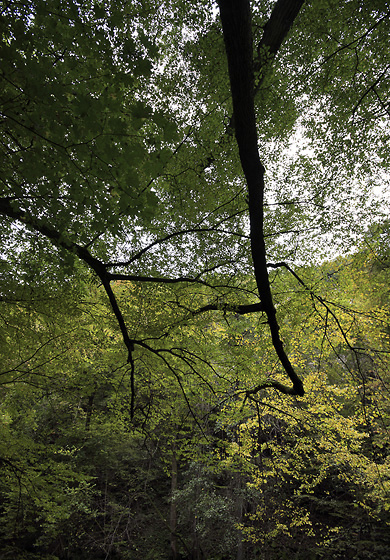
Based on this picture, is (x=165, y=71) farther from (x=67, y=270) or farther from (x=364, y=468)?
(x=364, y=468)

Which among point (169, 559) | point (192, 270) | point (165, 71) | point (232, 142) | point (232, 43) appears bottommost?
point (169, 559)

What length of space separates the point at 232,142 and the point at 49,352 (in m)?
3.98

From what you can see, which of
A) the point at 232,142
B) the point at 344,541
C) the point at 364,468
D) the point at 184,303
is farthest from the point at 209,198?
the point at 344,541

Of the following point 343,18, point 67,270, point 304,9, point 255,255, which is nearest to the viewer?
point 67,270

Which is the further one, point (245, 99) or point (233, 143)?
point (233, 143)

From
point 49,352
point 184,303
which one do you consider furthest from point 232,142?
point 49,352

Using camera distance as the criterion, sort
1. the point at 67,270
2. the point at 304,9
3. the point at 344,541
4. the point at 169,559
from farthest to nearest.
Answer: the point at 169,559 < the point at 344,541 < the point at 304,9 < the point at 67,270

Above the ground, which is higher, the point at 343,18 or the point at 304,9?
the point at 304,9

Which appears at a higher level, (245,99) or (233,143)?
(233,143)

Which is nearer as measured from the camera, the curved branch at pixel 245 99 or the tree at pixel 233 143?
the curved branch at pixel 245 99

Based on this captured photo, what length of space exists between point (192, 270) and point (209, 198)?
3.30ft

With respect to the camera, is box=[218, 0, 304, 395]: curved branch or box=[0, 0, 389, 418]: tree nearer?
box=[218, 0, 304, 395]: curved branch

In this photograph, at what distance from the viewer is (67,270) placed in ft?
6.44

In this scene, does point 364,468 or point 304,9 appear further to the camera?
point 364,468
